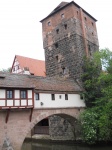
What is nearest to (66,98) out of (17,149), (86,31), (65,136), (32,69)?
(65,136)

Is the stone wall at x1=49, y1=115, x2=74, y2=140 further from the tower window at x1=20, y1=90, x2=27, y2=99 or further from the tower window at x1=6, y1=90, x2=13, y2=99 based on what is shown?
the tower window at x1=6, y1=90, x2=13, y2=99

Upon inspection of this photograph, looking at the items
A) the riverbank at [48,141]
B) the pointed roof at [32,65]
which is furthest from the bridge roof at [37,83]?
the pointed roof at [32,65]

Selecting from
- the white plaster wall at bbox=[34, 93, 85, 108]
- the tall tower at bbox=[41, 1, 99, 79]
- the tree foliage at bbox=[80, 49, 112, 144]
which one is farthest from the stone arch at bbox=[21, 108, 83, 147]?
the tall tower at bbox=[41, 1, 99, 79]

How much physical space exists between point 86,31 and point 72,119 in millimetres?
11676

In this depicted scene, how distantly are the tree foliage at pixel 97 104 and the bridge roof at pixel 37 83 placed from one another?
159cm

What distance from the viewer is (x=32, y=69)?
35.3 m

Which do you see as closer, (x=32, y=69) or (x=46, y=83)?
(x=46, y=83)

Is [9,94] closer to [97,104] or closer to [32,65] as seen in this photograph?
[97,104]

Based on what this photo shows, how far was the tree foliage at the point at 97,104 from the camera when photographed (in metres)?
18.8

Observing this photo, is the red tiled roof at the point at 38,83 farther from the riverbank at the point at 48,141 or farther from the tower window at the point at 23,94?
the riverbank at the point at 48,141

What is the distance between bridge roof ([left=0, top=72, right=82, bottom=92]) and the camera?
51.4 ft

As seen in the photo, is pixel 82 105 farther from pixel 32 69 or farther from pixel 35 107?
pixel 32 69

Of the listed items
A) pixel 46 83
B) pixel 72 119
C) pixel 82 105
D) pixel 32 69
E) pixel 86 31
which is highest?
pixel 86 31

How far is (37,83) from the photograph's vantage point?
1820 cm
